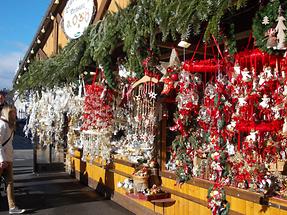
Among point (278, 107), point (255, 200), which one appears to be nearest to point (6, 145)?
point (255, 200)

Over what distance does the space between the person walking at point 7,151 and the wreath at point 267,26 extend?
508 centimetres

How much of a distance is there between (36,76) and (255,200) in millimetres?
6468

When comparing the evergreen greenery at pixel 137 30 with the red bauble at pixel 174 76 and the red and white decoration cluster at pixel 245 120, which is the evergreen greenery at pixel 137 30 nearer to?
the red bauble at pixel 174 76

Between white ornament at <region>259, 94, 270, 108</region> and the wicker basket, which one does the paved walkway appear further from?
white ornament at <region>259, 94, 270, 108</region>

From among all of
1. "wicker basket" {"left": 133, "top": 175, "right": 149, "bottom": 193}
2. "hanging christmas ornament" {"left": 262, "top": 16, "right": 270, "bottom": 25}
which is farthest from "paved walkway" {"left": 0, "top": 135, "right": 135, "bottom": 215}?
"hanging christmas ornament" {"left": 262, "top": 16, "right": 270, "bottom": 25}

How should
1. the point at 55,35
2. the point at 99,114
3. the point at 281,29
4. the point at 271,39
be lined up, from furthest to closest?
the point at 55,35, the point at 99,114, the point at 271,39, the point at 281,29

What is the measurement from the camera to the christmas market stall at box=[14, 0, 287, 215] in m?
3.84

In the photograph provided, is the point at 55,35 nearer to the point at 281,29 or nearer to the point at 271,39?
the point at 271,39

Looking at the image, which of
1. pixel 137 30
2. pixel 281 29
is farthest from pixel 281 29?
pixel 137 30

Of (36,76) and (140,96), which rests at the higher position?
(36,76)

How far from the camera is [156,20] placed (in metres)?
4.50

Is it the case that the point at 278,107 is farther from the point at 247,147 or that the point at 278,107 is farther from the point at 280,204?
the point at 280,204

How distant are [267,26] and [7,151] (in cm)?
530

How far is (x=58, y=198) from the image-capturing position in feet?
27.8
